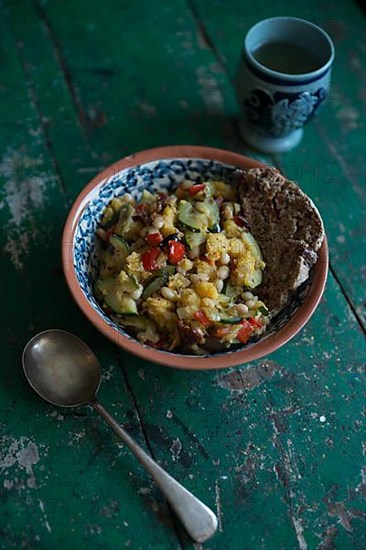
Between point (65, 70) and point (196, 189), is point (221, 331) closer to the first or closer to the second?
point (196, 189)

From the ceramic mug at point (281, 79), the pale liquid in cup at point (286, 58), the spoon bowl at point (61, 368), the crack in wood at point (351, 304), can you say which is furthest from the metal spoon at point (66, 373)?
the pale liquid in cup at point (286, 58)

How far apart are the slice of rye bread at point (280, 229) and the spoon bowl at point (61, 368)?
50 centimetres

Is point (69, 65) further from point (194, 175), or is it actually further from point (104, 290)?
point (104, 290)

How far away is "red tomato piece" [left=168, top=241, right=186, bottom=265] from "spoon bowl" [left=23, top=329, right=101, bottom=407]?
1.07 ft

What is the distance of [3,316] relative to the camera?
1772 mm

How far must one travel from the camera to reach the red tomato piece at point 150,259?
1637mm

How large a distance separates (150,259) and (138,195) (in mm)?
295

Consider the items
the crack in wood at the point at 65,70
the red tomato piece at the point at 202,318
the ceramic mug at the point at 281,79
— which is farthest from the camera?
the crack in wood at the point at 65,70

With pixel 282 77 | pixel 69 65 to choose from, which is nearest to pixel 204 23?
pixel 69 65

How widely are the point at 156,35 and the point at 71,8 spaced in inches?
14.5

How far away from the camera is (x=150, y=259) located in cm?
164

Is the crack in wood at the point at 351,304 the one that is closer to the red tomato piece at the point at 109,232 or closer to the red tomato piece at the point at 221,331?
the red tomato piece at the point at 221,331

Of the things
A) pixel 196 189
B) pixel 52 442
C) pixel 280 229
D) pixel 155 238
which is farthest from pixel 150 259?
pixel 52 442

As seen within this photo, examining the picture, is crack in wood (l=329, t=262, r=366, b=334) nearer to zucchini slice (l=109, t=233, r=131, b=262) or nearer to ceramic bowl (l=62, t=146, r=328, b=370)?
ceramic bowl (l=62, t=146, r=328, b=370)
